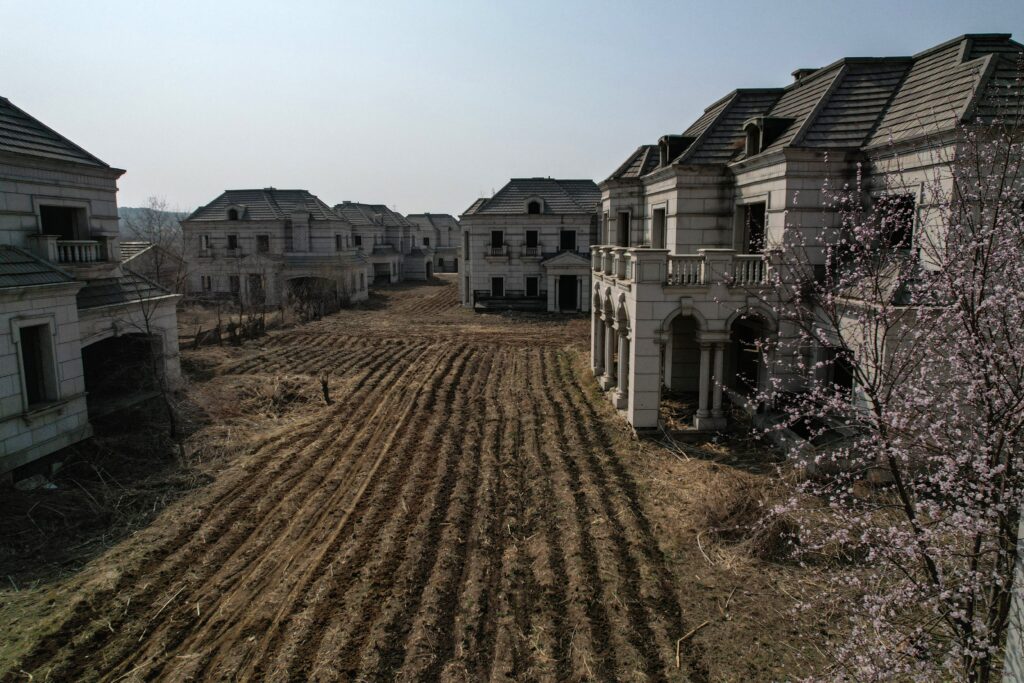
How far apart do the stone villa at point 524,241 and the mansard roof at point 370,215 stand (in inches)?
694

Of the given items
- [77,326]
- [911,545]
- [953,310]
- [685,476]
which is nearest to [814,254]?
[685,476]

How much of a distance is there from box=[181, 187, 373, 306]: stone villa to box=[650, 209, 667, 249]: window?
28.8m

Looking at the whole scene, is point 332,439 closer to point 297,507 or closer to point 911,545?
point 297,507

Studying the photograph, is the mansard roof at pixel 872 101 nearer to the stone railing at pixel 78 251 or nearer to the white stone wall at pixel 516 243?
the stone railing at pixel 78 251

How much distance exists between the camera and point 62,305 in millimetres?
14562

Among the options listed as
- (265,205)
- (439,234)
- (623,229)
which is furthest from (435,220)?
(623,229)

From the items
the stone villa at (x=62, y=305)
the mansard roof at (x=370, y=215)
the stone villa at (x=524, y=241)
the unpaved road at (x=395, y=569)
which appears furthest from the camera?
the mansard roof at (x=370, y=215)

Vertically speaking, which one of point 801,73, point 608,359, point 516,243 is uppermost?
point 801,73

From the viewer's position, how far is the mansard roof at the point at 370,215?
206ft

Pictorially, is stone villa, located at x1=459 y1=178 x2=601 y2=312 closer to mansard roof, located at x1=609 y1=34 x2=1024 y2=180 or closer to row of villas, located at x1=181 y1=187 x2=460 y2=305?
row of villas, located at x1=181 y1=187 x2=460 y2=305

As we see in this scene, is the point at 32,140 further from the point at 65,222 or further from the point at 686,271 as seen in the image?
the point at 686,271

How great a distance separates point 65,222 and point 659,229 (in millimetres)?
17482

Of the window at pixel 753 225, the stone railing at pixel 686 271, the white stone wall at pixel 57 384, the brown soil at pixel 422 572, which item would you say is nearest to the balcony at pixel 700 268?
the stone railing at pixel 686 271

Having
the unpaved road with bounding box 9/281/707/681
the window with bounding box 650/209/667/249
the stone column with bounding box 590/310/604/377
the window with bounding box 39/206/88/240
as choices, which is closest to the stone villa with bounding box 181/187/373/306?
the stone column with bounding box 590/310/604/377
